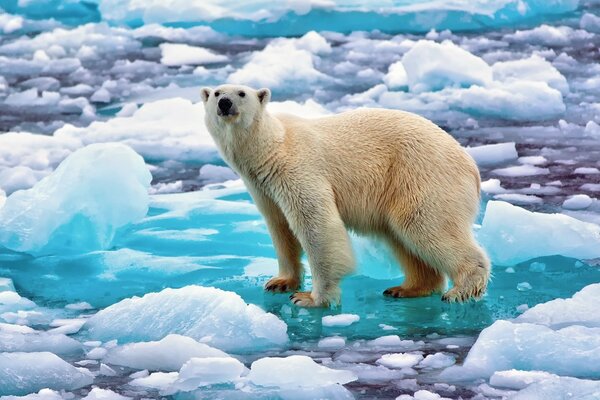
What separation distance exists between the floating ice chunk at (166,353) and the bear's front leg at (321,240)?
2.73 feet

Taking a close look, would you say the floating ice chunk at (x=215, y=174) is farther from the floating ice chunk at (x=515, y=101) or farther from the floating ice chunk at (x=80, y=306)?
the floating ice chunk at (x=80, y=306)

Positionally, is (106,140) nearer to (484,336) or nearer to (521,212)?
(521,212)

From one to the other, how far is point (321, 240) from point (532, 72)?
6193 millimetres

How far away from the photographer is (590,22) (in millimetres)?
12836

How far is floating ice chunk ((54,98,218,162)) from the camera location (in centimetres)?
822

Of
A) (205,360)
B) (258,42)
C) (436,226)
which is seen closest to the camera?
(205,360)

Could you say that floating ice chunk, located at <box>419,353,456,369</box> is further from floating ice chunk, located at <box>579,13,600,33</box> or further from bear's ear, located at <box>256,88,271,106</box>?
floating ice chunk, located at <box>579,13,600,33</box>

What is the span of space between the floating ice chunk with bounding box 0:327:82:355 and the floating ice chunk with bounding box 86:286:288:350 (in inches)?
6.8

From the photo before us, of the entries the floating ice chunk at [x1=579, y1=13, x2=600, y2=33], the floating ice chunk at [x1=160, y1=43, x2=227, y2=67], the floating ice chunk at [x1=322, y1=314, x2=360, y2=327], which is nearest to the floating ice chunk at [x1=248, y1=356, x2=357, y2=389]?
the floating ice chunk at [x1=322, y1=314, x2=360, y2=327]

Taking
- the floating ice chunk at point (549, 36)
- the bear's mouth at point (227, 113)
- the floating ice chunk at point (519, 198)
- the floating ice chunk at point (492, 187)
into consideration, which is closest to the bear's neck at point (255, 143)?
the bear's mouth at point (227, 113)

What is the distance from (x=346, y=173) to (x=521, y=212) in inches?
45.3

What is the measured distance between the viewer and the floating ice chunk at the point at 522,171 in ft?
24.3

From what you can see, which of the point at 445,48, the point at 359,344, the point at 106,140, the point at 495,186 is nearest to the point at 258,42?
the point at 445,48

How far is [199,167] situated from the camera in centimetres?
789
